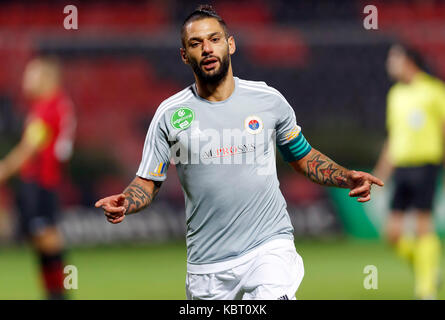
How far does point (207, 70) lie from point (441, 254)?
744cm

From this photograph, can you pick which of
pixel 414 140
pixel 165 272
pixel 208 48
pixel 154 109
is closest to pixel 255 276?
pixel 208 48

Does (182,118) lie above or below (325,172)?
above

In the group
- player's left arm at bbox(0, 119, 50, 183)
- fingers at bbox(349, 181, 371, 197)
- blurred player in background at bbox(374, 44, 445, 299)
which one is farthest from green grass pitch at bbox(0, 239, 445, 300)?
fingers at bbox(349, 181, 371, 197)

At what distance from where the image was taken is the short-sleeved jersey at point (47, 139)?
7770 millimetres

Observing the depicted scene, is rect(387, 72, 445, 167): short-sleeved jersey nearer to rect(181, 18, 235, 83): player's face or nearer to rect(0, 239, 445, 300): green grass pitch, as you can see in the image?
rect(0, 239, 445, 300): green grass pitch

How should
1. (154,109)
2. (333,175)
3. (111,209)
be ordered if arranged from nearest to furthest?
1. (111,209)
2. (333,175)
3. (154,109)

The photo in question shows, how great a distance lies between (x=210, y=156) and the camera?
401 cm

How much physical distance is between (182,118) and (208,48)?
384mm

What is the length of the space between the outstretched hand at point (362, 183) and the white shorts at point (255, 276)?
18.3 inches

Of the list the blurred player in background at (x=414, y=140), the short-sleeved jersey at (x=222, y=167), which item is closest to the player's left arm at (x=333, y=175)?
the short-sleeved jersey at (x=222, y=167)

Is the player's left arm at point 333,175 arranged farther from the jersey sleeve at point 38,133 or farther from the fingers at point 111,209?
the jersey sleeve at point 38,133

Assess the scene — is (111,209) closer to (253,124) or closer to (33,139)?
(253,124)

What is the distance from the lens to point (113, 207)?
144 inches
